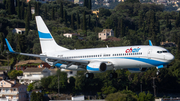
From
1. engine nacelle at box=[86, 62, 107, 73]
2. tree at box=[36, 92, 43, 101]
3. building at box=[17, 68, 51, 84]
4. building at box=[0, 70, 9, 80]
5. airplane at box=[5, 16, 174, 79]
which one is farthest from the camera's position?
building at box=[0, 70, 9, 80]

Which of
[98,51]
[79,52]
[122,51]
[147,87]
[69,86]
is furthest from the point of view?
[147,87]

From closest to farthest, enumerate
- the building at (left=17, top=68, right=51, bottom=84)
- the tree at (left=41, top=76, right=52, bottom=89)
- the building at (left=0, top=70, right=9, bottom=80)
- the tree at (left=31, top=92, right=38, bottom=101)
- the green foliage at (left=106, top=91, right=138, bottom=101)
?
the green foliage at (left=106, top=91, right=138, bottom=101) → the tree at (left=31, top=92, right=38, bottom=101) → the tree at (left=41, top=76, right=52, bottom=89) → the building at (left=17, top=68, right=51, bottom=84) → the building at (left=0, top=70, right=9, bottom=80)

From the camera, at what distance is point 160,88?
13250 centimetres

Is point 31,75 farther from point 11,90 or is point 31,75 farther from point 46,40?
point 46,40

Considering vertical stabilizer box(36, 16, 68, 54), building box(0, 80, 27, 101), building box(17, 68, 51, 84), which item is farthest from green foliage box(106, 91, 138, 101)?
vertical stabilizer box(36, 16, 68, 54)

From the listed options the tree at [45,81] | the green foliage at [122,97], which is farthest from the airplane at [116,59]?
the tree at [45,81]

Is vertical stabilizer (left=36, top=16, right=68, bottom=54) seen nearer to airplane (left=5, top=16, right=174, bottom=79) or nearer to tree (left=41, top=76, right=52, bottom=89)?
airplane (left=5, top=16, right=174, bottom=79)

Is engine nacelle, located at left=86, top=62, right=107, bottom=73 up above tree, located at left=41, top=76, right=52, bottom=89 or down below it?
above

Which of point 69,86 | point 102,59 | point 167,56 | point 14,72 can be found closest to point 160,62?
point 167,56

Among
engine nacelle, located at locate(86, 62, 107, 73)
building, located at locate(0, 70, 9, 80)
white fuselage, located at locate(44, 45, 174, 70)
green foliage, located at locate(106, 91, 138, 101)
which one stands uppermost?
white fuselage, located at locate(44, 45, 174, 70)

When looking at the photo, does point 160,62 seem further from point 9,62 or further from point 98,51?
point 9,62

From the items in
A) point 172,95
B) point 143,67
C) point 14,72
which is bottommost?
point 172,95

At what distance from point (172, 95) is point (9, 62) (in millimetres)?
72925

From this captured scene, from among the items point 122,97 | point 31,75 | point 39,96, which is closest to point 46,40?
point 39,96
